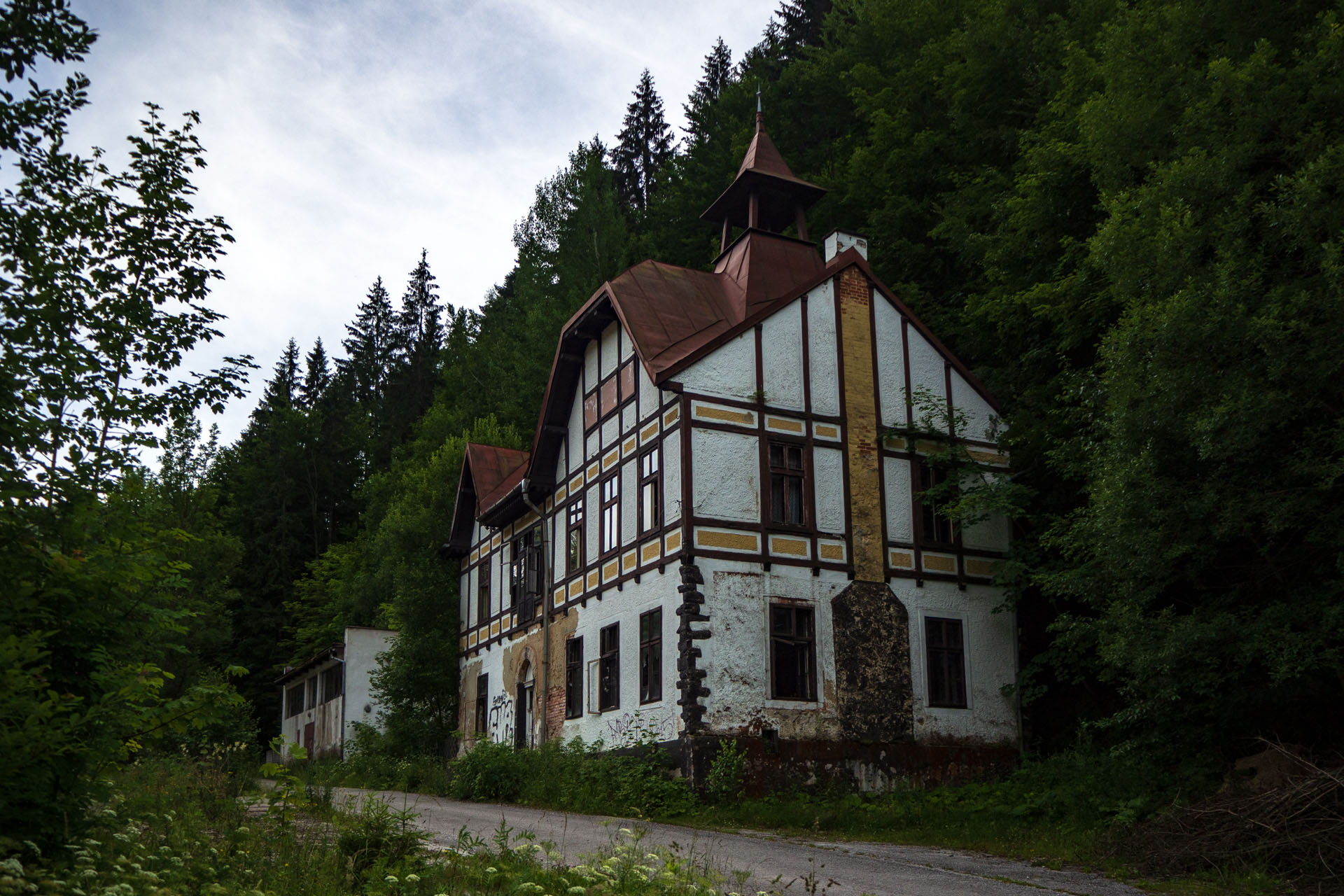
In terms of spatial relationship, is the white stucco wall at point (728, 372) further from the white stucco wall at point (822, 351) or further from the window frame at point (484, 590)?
the window frame at point (484, 590)

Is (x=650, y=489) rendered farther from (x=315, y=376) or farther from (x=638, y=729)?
(x=315, y=376)

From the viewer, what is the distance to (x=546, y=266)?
1864 inches

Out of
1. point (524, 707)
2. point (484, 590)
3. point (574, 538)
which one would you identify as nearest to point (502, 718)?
point (524, 707)

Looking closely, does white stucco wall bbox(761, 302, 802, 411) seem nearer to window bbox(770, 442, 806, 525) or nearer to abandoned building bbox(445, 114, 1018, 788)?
abandoned building bbox(445, 114, 1018, 788)

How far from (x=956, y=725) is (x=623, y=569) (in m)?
6.88

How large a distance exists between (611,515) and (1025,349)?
9632 millimetres

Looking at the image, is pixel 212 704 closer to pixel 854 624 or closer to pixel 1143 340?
pixel 1143 340

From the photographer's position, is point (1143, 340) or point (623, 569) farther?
point (623, 569)

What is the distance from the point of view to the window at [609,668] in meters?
22.2

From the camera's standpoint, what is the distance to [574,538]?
2544cm

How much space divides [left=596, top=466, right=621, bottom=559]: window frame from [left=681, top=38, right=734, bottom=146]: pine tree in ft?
67.1

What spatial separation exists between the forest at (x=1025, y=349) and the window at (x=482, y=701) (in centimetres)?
173

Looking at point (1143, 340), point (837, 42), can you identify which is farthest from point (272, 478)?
point (1143, 340)

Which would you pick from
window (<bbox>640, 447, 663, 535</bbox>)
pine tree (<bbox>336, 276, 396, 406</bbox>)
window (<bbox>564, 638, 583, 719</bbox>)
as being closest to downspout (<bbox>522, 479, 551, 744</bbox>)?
window (<bbox>564, 638, 583, 719</bbox>)
